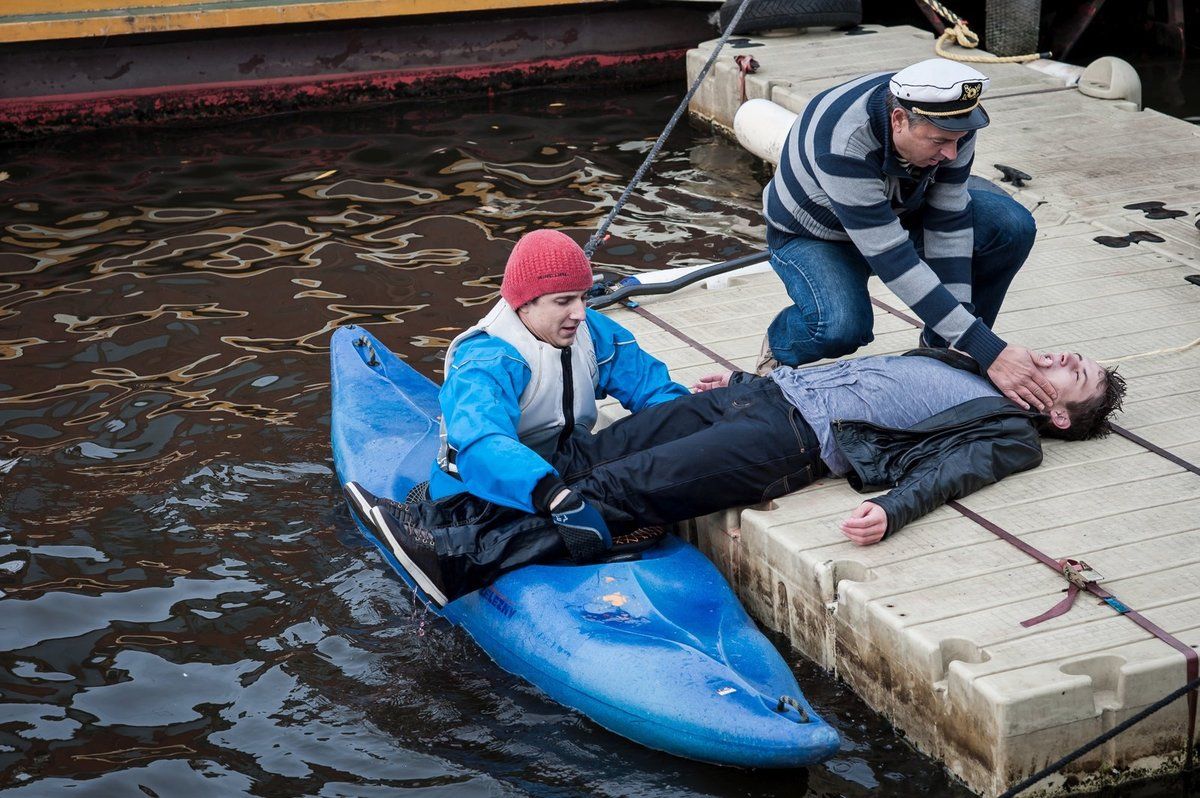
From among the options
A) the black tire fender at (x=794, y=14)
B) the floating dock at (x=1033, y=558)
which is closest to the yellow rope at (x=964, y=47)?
the black tire fender at (x=794, y=14)

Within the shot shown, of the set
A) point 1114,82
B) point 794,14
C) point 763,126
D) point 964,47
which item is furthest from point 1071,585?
point 794,14

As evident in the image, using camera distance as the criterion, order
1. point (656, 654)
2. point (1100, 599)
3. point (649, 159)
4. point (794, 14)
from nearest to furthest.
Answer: point (1100, 599) → point (656, 654) → point (649, 159) → point (794, 14)

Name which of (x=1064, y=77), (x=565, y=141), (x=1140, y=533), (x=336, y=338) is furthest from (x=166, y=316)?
(x=1064, y=77)

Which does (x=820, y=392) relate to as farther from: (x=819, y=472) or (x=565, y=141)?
(x=565, y=141)

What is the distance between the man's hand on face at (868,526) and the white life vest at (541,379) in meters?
0.99

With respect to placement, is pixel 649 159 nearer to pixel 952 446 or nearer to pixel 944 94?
pixel 944 94

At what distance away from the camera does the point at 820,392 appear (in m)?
4.34

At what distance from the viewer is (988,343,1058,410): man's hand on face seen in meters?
4.24

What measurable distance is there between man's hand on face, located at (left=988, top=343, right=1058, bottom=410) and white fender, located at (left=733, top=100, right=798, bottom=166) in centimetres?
413

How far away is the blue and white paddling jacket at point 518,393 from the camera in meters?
4.02

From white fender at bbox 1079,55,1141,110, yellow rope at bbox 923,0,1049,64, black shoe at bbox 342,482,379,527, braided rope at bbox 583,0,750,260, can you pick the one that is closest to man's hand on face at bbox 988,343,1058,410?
braided rope at bbox 583,0,750,260

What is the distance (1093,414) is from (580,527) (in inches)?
65.1

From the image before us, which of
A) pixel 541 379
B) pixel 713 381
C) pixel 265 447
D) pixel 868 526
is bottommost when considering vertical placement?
pixel 265 447

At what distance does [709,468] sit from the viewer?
4.21 m
